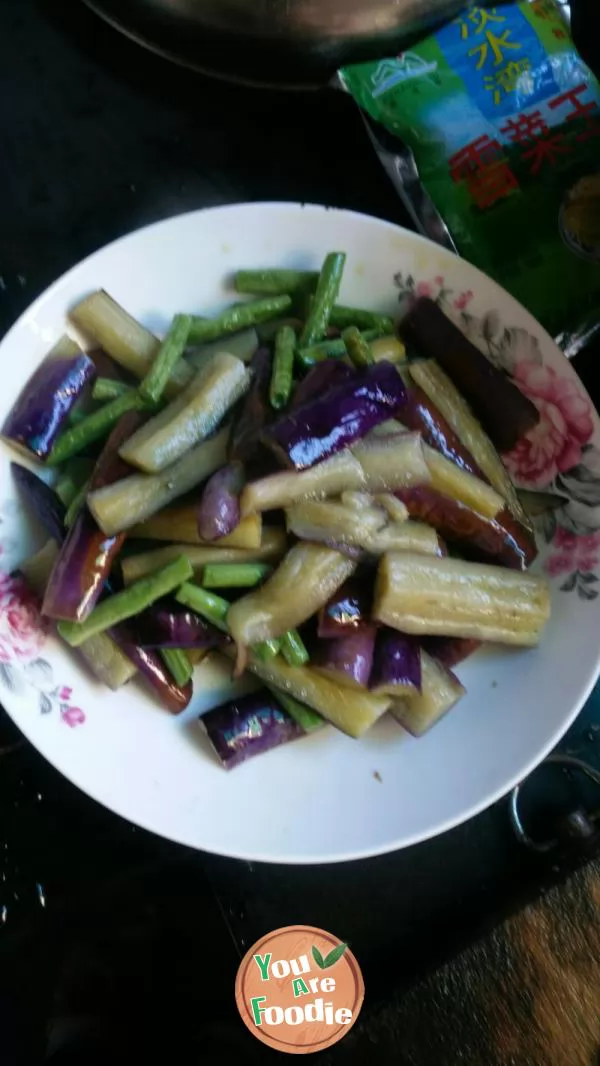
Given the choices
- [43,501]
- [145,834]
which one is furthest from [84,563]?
[145,834]

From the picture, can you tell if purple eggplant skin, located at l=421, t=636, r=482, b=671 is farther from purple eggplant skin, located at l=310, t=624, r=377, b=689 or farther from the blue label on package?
the blue label on package

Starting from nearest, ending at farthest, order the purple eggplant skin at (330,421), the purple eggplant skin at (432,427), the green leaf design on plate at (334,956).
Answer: the purple eggplant skin at (330,421), the purple eggplant skin at (432,427), the green leaf design on plate at (334,956)

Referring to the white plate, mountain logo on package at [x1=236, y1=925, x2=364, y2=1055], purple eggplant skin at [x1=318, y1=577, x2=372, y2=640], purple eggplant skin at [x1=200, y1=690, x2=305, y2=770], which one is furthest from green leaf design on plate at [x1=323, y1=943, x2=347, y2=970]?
purple eggplant skin at [x1=318, y1=577, x2=372, y2=640]

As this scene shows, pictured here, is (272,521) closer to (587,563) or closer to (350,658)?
(350,658)

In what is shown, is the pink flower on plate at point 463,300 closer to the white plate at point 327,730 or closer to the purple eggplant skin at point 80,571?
the white plate at point 327,730

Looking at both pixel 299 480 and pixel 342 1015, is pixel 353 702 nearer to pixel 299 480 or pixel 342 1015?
pixel 299 480

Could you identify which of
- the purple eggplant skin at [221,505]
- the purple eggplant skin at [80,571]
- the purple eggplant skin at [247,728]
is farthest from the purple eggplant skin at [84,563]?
the purple eggplant skin at [247,728]
